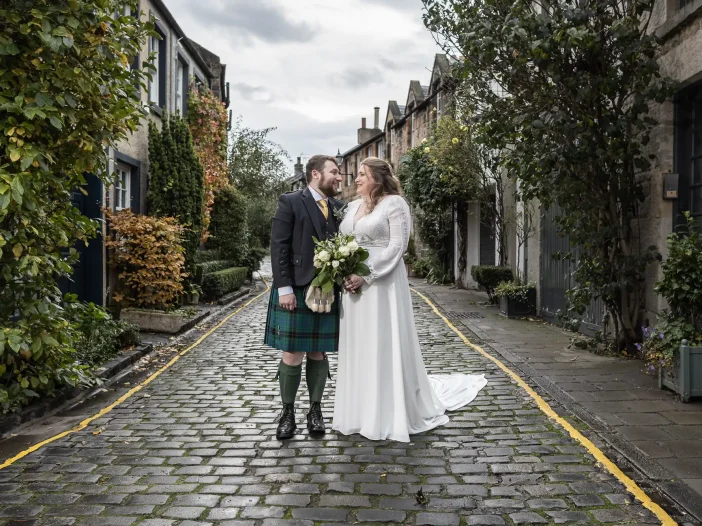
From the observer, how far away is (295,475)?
13.4 ft

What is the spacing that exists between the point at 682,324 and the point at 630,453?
2.14m

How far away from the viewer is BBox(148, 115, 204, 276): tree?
1285 centimetres

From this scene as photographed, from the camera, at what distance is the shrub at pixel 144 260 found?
1054cm

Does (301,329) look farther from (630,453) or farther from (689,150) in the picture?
(689,150)

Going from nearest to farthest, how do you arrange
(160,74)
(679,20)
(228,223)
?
(679,20) < (160,74) < (228,223)

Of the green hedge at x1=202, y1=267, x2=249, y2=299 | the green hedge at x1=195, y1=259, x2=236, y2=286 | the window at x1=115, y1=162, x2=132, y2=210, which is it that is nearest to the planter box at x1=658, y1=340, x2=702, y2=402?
the window at x1=115, y1=162, x2=132, y2=210

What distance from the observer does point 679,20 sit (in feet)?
22.6

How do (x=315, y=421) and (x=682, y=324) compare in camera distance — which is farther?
(x=682, y=324)

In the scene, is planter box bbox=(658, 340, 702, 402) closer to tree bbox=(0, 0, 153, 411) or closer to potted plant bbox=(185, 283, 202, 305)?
tree bbox=(0, 0, 153, 411)

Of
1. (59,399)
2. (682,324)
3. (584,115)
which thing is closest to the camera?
(59,399)

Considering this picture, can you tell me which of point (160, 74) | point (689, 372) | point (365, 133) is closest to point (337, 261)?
point (689, 372)

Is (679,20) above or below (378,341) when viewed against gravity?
above

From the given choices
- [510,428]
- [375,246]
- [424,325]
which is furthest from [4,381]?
[424,325]

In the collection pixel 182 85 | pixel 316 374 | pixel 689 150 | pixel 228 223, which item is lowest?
pixel 316 374
